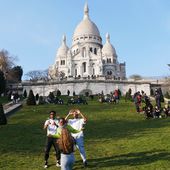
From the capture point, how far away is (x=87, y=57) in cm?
11369

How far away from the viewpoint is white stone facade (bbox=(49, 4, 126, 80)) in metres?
113

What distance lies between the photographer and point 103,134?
17.9 meters

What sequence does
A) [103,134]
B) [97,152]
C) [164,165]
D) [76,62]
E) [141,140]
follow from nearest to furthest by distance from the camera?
[164,165] < [97,152] < [141,140] < [103,134] < [76,62]

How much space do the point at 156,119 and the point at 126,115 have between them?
335 cm

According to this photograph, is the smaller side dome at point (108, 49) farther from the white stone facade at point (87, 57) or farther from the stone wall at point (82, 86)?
the stone wall at point (82, 86)

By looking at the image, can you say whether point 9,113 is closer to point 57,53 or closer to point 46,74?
point 46,74

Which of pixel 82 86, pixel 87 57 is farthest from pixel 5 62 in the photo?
pixel 87 57

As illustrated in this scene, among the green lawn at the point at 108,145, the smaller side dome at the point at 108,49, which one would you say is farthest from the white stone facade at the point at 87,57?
the green lawn at the point at 108,145

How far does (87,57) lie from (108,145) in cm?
9913

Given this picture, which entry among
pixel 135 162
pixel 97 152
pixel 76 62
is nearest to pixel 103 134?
pixel 97 152

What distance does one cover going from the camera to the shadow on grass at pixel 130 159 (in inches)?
471

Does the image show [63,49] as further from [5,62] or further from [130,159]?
[130,159]

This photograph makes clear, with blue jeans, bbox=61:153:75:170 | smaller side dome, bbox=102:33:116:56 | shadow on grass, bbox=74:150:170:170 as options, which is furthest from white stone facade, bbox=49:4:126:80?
blue jeans, bbox=61:153:75:170

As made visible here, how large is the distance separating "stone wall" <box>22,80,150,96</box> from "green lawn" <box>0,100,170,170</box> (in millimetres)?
55643
